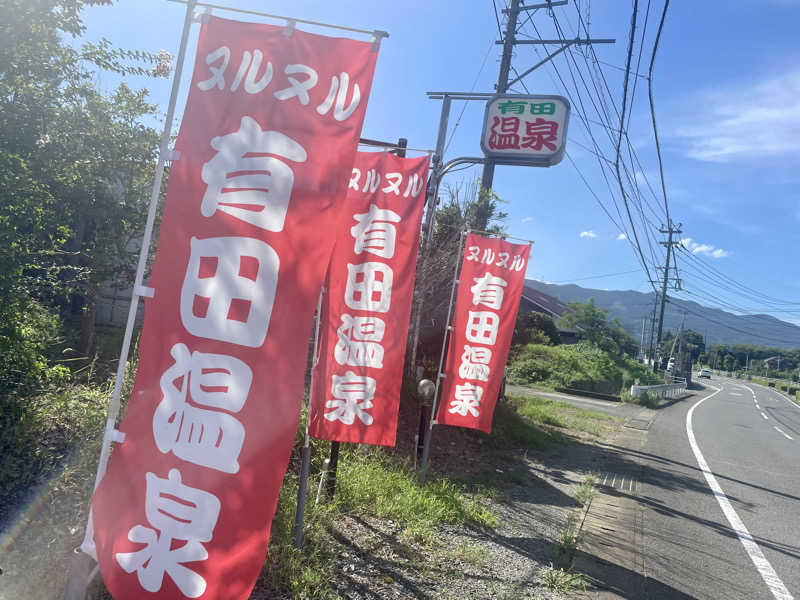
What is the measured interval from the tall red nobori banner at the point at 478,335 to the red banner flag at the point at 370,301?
6.25ft

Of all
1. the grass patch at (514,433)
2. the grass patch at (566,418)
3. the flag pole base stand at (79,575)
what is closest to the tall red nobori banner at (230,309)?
the flag pole base stand at (79,575)

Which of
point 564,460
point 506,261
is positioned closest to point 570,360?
point 564,460

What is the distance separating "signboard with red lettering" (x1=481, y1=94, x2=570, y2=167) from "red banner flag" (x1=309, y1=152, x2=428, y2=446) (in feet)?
9.41

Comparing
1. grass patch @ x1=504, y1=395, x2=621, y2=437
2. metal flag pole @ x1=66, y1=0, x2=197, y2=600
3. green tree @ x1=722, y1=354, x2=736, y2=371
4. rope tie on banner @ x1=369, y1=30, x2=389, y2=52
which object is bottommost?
grass patch @ x1=504, y1=395, x2=621, y2=437

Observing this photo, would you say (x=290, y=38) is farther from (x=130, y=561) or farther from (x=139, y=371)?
(x=130, y=561)

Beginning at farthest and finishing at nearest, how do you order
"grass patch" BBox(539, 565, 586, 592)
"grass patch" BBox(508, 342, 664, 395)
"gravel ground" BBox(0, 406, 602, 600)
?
1. "grass patch" BBox(508, 342, 664, 395)
2. "grass patch" BBox(539, 565, 586, 592)
3. "gravel ground" BBox(0, 406, 602, 600)

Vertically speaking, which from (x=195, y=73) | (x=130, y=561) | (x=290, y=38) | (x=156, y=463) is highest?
(x=290, y=38)

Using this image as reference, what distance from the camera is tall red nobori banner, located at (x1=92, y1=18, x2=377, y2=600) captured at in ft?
7.01

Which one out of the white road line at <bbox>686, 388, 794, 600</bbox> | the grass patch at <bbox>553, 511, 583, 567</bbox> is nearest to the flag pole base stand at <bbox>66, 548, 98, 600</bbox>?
the grass patch at <bbox>553, 511, 583, 567</bbox>

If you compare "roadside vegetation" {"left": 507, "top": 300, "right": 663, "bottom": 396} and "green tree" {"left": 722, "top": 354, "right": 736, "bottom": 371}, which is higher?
"green tree" {"left": 722, "top": 354, "right": 736, "bottom": 371}

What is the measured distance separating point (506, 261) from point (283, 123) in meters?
4.85

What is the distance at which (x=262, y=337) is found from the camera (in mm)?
2256

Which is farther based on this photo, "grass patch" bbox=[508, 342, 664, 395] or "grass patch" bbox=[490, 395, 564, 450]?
"grass patch" bbox=[508, 342, 664, 395]

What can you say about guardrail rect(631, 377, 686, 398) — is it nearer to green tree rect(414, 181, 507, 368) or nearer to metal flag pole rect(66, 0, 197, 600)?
green tree rect(414, 181, 507, 368)
